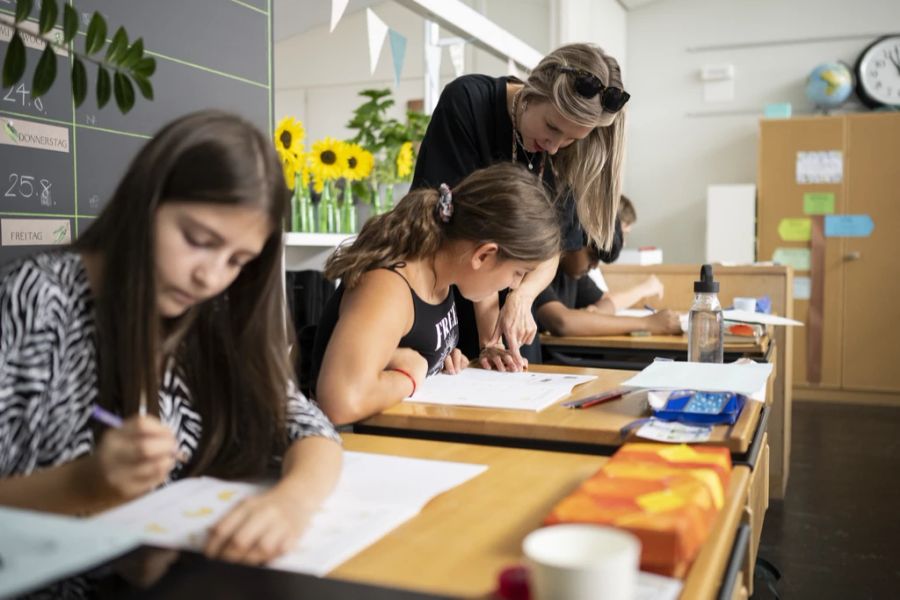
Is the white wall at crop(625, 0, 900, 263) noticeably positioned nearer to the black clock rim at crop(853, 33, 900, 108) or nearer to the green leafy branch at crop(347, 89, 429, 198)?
the black clock rim at crop(853, 33, 900, 108)

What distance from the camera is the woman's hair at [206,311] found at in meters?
0.91

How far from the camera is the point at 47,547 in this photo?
0.60m

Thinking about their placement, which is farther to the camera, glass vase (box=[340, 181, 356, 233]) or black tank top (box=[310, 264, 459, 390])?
glass vase (box=[340, 181, 356, 233])

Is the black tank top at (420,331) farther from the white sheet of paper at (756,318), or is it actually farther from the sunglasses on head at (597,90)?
the white sheet of paper at (756,318)

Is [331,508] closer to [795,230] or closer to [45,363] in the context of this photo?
[45,363]

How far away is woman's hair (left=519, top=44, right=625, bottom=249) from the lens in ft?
6.03

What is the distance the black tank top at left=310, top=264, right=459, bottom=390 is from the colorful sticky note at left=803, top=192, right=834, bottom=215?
14.4ft

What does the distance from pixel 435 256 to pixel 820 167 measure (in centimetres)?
452

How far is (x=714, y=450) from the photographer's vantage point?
102 cm

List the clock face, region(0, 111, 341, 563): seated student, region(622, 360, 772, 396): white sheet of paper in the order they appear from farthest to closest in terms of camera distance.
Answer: the clock face
region(622, 360, 772, 396): white sheet of paper
region(0, 111, 341, 563): seated student

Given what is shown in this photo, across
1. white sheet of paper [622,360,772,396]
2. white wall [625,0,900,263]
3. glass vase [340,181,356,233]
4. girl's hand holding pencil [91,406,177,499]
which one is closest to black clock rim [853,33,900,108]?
white wall [625,0,900,263]

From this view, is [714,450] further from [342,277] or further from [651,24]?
[651,24]

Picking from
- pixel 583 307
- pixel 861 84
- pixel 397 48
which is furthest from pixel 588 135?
pixel 861 84

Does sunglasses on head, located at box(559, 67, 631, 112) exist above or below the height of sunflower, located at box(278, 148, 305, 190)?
above
